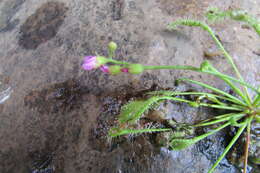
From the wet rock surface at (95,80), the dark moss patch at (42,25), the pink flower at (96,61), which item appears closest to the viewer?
the pink flower at (96,61)

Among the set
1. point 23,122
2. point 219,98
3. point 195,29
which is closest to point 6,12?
point 23,122

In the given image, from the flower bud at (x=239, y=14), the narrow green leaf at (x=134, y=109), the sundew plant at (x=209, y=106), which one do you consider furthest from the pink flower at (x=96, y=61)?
the flower bud at (x=239, y=14)

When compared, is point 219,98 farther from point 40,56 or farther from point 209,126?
point 40,56

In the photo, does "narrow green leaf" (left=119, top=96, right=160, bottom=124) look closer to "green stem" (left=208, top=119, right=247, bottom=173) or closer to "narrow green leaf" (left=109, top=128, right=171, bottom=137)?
"narrow green leaf" (left=109, top=128, right=171, bottom=137)

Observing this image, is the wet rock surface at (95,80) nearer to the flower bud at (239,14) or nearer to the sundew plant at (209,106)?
the sundew plant at (209,106)

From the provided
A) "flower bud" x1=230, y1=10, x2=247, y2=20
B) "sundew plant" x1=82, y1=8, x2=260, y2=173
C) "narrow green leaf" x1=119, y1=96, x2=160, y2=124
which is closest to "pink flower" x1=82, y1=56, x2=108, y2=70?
"sundew plant" x1=82, y1=8, x2=260, y2=173

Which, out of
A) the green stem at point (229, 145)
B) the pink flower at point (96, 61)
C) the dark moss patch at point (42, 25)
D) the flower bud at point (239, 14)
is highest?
the flower bud at point (239, 14)

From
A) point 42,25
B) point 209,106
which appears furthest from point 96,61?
point 42,25

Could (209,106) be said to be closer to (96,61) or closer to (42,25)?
(96,61)
